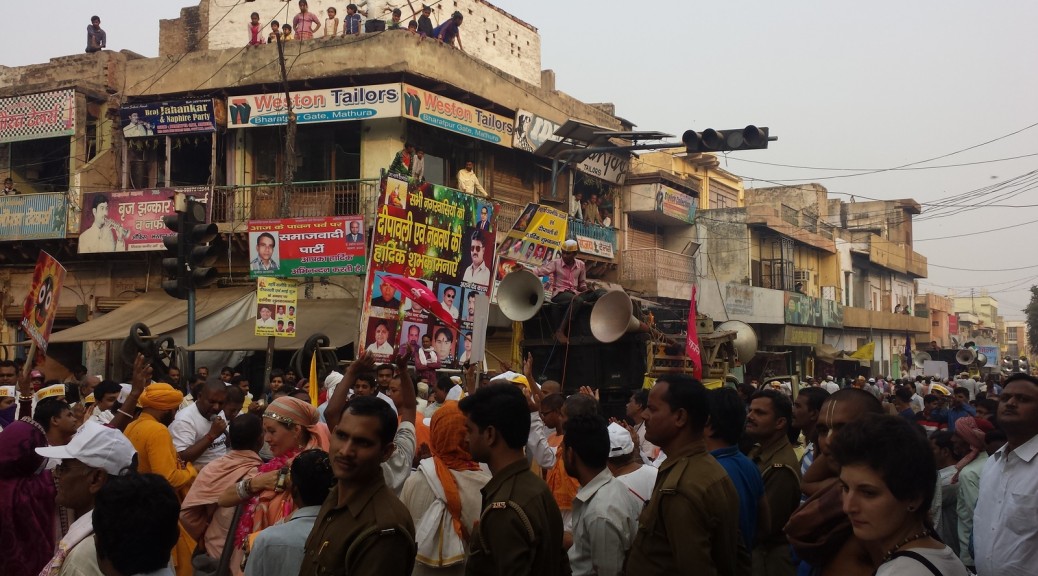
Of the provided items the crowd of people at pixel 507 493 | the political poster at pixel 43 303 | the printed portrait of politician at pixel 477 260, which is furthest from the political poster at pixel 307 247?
the crowd of people at pixel 507 493

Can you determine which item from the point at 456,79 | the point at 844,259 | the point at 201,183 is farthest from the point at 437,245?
the point at 844,259

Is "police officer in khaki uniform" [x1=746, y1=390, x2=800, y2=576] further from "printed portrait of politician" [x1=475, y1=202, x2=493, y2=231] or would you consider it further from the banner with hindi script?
"printed portrait of politician" [x1=475, y1=202, x2=493, y2=231]

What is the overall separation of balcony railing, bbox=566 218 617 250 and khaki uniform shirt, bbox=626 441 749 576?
19.1 meters

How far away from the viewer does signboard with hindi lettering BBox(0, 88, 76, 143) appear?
21.0m

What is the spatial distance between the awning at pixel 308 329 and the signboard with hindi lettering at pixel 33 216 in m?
5.79

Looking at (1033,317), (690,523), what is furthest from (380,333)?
(1033,317)

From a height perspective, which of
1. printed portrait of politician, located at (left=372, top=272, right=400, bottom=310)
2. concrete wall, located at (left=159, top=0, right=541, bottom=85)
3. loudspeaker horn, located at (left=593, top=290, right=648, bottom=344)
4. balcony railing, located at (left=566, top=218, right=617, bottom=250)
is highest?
concrete wall, located at (left=159, top=0, right=541, bottom=85)

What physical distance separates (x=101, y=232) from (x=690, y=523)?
20051 millimetres

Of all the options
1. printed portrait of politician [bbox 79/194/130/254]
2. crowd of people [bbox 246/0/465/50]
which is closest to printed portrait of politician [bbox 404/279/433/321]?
crowd of people [bbox 246/0/465/50]

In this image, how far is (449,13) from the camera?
2502cm

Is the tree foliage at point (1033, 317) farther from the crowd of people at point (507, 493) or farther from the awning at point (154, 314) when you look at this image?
the crowd of people at point (507, 493)

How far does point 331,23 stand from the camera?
23453mm

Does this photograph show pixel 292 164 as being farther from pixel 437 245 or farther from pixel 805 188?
pixel 805 188

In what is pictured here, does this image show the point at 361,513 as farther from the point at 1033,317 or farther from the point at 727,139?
the point at 1033,317
